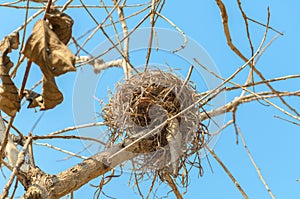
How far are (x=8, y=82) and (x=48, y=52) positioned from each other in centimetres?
19

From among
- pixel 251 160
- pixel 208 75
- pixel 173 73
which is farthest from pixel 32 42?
pixel 251 160

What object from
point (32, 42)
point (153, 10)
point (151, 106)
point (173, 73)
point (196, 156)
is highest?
point (153, 10)

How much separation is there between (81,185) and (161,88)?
0.44 meters

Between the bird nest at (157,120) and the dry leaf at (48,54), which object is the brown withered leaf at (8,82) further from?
the bird nest at (157,120)

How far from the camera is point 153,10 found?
1.92 meters

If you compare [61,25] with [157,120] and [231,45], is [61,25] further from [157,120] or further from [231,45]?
[231,45]

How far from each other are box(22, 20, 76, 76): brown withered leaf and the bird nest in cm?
73

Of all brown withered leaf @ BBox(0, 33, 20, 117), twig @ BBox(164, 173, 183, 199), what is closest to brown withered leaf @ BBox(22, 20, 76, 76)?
brown withered leaf @ BBox(0, 33, 20, 117)

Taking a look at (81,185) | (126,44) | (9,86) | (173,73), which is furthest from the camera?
(126,44)

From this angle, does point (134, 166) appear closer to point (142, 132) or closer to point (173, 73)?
point (142, 132)

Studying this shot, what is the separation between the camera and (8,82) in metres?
1.07

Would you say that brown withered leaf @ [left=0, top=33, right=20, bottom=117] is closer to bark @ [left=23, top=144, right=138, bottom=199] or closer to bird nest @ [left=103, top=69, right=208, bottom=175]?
bark @ [left=23, top=144, right=138, bottom=199]

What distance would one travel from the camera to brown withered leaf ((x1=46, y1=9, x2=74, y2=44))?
101 centimetres

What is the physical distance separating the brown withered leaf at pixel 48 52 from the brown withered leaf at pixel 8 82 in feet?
0.42
